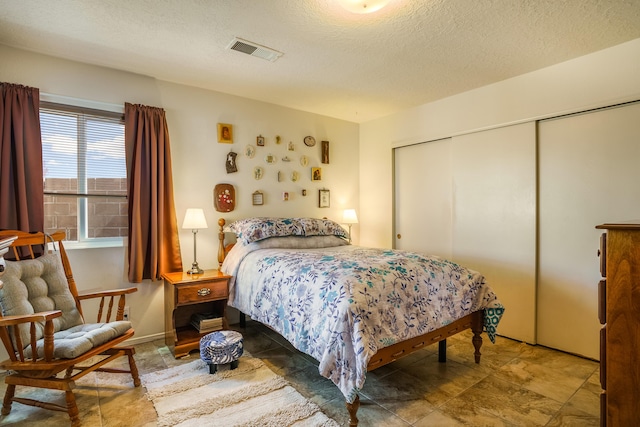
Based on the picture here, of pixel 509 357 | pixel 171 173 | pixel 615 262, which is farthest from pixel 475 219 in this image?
pixel 171 173

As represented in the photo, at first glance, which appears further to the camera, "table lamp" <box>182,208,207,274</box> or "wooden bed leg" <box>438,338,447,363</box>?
"table lamp" <box>182,208,207,274</box>

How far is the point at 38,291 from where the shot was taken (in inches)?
84.1

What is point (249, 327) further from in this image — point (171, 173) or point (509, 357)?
point (509, 357)

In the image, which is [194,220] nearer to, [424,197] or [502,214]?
[424,197]

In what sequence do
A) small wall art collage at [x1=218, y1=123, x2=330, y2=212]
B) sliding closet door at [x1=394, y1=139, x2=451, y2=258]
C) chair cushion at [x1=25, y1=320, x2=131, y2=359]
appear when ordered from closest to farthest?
1. chair cushion at [x1=25, y1=320, x2=131, y2=359]
2. small wall art collage at [x1=218, y1=123, x2=330, y2=212]
3. sliding closet door at [x1=394, y1=139, x2=451, y2=258]

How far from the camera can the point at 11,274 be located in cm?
202

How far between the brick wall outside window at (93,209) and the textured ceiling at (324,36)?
3.41 feet

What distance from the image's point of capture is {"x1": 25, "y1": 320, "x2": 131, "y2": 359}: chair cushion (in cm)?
182

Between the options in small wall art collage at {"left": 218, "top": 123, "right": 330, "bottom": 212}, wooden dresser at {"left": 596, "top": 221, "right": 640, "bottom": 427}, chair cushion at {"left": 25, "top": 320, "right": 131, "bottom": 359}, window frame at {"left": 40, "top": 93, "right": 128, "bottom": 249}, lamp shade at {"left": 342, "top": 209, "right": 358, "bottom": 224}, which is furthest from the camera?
lamp shade at {"left": 342, "top": 209, "right": 358, "bottom": 224}

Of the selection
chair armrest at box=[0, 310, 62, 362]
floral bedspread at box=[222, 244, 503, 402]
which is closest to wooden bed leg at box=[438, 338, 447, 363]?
floral bedspread at box=[222, 244, 503, 402]

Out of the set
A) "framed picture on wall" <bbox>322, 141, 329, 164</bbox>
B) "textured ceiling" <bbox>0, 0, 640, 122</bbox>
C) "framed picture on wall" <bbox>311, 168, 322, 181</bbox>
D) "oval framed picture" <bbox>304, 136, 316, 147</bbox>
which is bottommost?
"framed picture on wall" <bbox>311, 168, 322, 181</bbox>

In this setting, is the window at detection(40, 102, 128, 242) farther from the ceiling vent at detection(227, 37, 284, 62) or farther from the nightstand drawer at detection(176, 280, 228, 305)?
the ceiling vent at detection(227, 37, 284, 62)

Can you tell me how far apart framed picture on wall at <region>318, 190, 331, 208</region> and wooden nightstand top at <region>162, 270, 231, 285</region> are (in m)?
1.68

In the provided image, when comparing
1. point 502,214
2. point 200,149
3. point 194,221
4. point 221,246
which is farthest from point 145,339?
point 502,214
